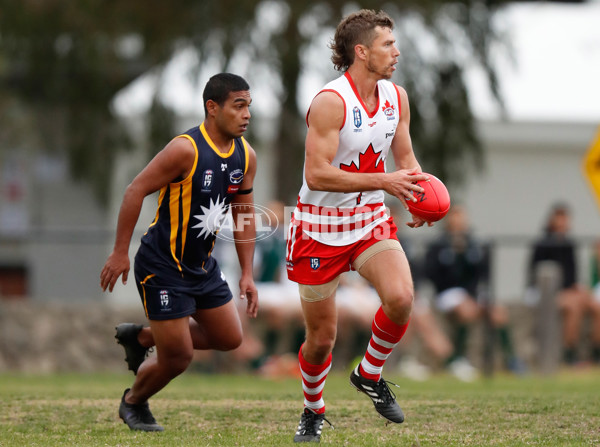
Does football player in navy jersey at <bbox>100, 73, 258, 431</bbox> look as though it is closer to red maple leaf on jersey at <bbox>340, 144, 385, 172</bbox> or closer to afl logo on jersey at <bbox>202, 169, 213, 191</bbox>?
afl logo on jersey at <bbox>202, 169, 213, 191</bbox>

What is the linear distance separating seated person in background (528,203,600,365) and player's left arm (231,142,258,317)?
26.0 ft

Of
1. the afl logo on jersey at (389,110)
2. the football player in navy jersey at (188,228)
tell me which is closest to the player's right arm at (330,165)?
the afl logo on jersey at (389,110)

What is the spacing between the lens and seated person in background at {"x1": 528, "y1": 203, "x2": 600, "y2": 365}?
13.9 metres

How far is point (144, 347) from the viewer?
23.1 ft

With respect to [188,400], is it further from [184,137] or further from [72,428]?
[184,137]

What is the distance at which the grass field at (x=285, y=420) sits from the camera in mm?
6141

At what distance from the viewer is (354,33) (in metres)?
6.41

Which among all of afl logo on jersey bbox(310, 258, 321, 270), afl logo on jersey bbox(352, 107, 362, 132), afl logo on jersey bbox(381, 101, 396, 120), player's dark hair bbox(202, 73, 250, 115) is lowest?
afl logo on jersey bbox(310, 258, 321, 270)

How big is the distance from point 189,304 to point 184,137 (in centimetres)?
110

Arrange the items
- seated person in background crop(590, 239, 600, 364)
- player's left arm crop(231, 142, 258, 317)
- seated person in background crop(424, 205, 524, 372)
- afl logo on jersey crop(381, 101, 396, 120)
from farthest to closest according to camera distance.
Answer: seated person in background crop(590, 239, 600, 364)
seated person in background crop(424, 205, 524, 372)
player's left arm crop(231, 142, 258, 317)
afl logo on jersey crop(381, 101, 396, 120)

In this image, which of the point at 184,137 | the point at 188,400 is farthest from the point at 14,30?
the point at 184,137

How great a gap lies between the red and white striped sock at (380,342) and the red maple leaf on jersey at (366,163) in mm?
894

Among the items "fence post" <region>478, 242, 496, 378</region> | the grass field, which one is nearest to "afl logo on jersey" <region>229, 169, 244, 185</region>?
the grass field

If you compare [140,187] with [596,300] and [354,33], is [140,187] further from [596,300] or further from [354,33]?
[596,300]
